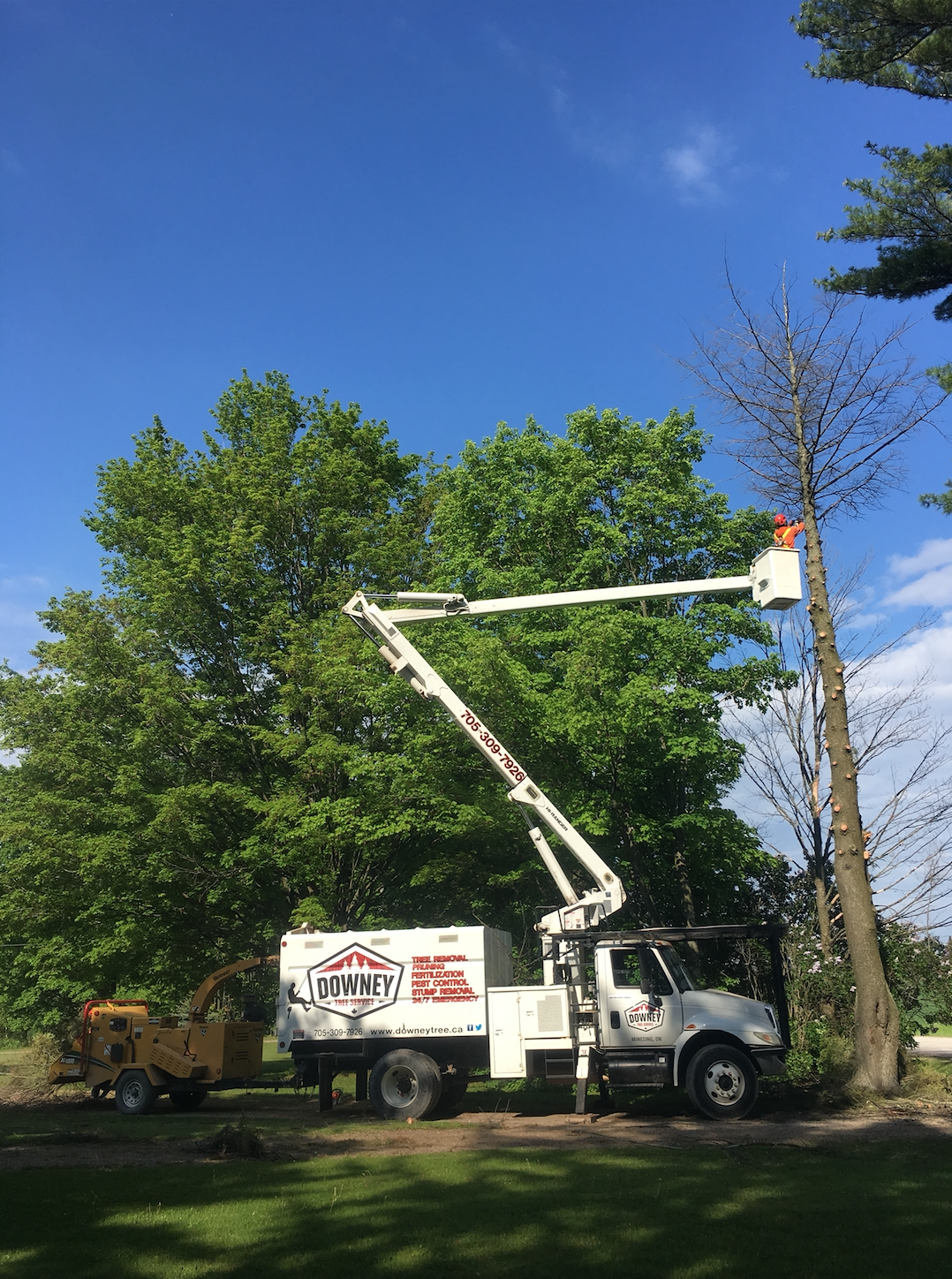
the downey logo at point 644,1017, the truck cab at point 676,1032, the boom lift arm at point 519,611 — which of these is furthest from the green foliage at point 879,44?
the downey logo at point 644,1017

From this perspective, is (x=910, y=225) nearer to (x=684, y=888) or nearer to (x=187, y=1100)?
(x=684, y=888)

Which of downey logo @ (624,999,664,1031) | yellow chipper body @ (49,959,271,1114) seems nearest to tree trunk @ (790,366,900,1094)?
downey logo @ (624,999,664,1031)

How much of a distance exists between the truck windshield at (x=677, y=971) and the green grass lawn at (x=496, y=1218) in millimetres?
3993

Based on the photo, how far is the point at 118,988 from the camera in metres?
23.0

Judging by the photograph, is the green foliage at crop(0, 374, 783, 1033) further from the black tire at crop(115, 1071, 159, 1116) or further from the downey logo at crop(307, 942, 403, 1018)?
the downey logo at crop(307, 942, 403, 1018)

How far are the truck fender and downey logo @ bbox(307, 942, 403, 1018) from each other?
4381mm

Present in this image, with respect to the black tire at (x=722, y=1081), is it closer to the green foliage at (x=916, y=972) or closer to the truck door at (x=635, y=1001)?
the truck door at (x=635, y=1001)

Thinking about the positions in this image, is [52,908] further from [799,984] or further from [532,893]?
[799,984]

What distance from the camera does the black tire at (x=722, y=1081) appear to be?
1389cm

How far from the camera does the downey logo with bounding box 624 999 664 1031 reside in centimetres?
1438

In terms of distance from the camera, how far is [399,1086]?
14852 millimetres

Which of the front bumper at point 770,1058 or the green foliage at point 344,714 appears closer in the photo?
the front bumper at point 770,1058

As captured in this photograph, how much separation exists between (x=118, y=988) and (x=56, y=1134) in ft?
31.6

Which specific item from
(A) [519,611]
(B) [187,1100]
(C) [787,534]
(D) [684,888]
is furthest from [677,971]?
(B) [187,1100]
